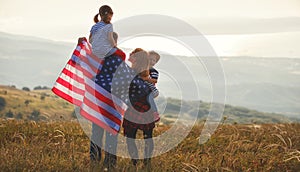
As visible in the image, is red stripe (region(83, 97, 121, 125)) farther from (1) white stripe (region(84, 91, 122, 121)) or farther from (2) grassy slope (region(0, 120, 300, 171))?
(2) grassy slope (region(0, 120, 300, 171))

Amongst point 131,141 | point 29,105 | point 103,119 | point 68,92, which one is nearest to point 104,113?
point 103,119

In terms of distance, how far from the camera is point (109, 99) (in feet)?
20.7

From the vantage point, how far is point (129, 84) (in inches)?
251

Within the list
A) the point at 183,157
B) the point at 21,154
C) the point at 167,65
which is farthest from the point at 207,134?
the point at 21,154

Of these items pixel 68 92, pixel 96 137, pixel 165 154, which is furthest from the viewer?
pixel 165 154

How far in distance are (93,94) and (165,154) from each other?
210cm

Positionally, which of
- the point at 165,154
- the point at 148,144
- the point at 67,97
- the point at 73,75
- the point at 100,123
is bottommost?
the point at 165,154

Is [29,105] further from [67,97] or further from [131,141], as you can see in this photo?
[131,141]

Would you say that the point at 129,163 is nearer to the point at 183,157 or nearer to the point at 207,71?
the point at 183,157

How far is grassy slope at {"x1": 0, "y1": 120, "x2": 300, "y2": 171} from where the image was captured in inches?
233

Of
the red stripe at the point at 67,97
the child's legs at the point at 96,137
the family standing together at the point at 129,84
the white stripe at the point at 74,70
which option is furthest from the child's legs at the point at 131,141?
→ the white stripe at the point at 74,70

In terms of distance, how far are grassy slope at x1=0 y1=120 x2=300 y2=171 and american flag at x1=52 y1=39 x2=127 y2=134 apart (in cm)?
75

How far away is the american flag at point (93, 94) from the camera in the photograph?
247 inches

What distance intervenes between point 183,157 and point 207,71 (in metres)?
1.88
